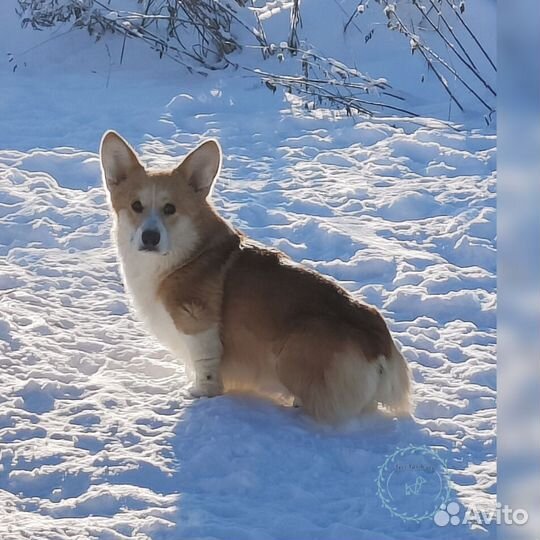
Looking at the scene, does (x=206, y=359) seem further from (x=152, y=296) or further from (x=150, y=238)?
(x=150, y=238)

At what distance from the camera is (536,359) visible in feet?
1.91

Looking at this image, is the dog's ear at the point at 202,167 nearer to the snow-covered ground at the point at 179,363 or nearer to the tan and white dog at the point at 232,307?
the tan and white dog at the point at 232,307

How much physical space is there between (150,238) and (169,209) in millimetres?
166

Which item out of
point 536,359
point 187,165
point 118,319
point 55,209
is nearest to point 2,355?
point 118,319

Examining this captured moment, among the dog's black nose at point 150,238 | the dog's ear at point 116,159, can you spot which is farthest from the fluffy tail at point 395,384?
the dog's ear at point 116,159

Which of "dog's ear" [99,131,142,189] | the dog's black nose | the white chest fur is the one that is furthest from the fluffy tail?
"dog's ear" [99,131,142,189]

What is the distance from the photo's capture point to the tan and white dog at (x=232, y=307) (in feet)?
10.6

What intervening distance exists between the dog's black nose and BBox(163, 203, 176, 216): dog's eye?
122mm

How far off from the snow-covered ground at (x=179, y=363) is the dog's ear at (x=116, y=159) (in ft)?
2.46

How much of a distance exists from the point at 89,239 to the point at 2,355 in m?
1.56

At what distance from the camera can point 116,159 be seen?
3729 millimetres

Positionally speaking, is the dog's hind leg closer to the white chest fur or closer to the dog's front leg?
the dog's front leg

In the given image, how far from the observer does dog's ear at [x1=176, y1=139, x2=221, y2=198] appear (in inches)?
146

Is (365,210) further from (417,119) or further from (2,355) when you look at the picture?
(2,355)
